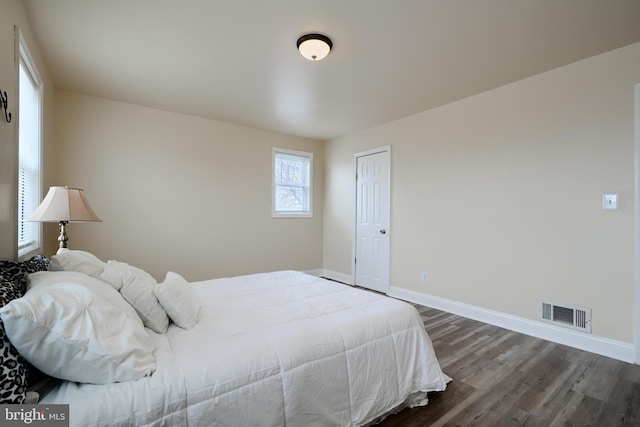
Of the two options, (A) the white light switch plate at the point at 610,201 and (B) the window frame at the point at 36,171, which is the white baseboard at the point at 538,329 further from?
(B) the window frame at the point at 36,171

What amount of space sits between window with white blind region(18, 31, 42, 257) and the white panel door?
394 centimetres

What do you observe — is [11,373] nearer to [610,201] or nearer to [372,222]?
[610,201]

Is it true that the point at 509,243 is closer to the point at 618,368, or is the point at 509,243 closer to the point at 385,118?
the point at 618,368

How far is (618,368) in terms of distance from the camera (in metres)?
2.29

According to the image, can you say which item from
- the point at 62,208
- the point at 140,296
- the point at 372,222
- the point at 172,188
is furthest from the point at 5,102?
the point at 372,222

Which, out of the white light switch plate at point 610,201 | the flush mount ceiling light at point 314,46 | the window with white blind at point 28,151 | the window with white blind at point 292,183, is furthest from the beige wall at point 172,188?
the white light switch plate at point 610,201

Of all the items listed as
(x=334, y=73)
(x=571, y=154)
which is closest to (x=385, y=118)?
(x=334, y=73)

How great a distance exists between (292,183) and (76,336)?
4379 mm

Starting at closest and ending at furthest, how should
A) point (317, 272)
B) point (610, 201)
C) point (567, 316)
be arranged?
point (610, 201) < point (567, 316) < point (317, 272)

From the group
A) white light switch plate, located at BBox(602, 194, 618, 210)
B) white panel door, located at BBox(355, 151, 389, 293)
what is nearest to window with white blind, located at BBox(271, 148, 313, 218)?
white panel door, located at BBox(355, 151, 389, 293)

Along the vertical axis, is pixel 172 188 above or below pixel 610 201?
above

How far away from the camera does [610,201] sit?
2.50 meters

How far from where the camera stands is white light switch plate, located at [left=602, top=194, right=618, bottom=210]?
2.47 meters

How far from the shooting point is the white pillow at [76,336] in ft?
3.02
